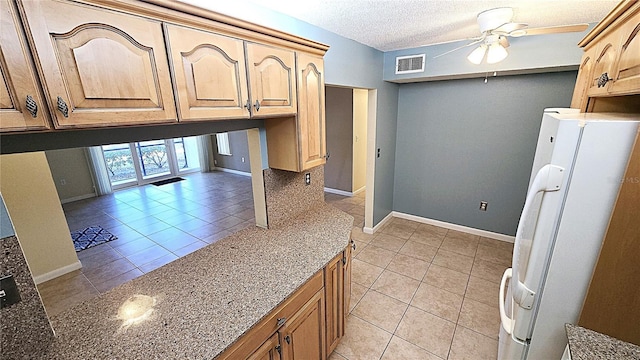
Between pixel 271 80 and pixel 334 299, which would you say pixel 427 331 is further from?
pixel 271 80

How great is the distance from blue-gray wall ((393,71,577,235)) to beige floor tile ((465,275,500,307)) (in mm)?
1120

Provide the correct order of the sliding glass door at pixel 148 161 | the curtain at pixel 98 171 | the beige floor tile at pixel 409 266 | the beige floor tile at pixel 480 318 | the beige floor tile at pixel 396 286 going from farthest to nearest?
the sliding glass door at pixel 148 161
the curtain at pixel 98 171
the beige floor tile at pixel 409 266
the beige floor tile at pixel 396 286
the beige floor tile at pixel 480 318

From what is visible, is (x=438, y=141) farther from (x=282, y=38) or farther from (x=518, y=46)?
(x=282, y=38)

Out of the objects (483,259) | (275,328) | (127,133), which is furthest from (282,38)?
(483,259)

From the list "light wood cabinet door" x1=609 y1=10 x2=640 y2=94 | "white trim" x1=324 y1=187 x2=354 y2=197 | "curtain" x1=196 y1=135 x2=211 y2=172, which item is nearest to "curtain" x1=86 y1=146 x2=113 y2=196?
"curtain" x1=196 y1=135 x2=211 y2=172

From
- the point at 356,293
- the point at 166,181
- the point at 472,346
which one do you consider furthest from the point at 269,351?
the point at 166,181

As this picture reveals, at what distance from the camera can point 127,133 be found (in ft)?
4.10

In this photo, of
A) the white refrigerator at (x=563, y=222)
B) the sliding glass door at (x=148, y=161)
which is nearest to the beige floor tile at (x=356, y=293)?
the white refrigerator at (x=563, y=222)

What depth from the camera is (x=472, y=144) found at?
134 inches

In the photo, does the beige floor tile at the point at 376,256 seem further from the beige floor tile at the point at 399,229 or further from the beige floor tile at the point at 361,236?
the beige floor tile at the point at 399,229

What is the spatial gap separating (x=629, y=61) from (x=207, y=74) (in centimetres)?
192

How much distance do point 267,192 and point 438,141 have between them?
A: 272 cm

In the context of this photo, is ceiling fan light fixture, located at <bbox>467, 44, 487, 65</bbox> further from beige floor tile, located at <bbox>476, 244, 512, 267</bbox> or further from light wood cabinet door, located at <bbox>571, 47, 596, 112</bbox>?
beige floor tile, located at <bbox>476, 244, 512, 267</bbox>

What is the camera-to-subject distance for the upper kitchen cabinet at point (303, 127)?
66.4 inches
